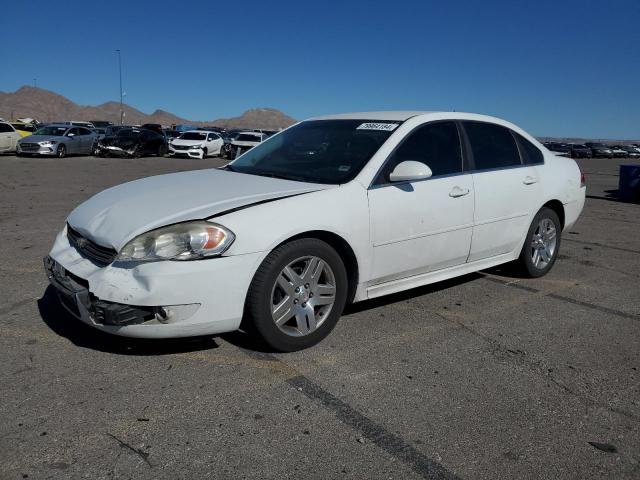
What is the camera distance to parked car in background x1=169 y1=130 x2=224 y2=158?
93.6 feet

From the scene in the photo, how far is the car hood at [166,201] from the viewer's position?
11.0 feet

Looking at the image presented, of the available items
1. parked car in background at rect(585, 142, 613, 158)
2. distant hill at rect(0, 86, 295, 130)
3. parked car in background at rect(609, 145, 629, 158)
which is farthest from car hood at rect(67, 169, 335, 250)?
distant hill at rect(0, 86, 295, 130)

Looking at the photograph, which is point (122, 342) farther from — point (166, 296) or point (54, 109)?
point (54, 109)

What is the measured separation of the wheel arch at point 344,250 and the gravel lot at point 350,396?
1.18ft

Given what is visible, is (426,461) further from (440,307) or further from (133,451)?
(440,307)

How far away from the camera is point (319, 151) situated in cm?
450

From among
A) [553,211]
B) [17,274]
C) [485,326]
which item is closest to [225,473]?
[485,326]

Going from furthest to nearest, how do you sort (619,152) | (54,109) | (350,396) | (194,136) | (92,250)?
(54,109)
(619,152)
(194,136)
(92,250)
(350,396)

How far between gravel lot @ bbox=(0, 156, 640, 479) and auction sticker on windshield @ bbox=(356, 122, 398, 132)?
1404mm

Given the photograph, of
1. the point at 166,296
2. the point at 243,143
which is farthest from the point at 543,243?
the point at 243,143

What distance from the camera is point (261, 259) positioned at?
10.9ft

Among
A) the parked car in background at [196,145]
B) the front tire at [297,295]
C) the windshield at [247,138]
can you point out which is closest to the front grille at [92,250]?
the front tire at [297,295]

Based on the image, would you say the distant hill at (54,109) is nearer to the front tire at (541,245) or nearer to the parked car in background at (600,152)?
the parked car in background at (600,152)

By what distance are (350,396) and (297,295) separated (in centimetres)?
77
